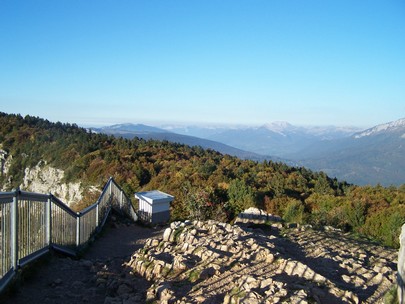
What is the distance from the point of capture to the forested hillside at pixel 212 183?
48.2ft

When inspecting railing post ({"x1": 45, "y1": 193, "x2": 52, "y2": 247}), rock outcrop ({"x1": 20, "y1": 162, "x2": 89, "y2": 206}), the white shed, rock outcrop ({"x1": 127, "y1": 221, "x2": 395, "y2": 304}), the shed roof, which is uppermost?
railing post ({"x1": 45, "y1": 193, "x2": 52, "y2": 247})

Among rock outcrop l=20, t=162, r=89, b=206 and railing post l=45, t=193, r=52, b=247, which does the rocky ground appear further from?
rock outcrop l=20, t=162, r=89, b=206

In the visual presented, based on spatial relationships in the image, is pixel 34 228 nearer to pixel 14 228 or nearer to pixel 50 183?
pixel 14 228

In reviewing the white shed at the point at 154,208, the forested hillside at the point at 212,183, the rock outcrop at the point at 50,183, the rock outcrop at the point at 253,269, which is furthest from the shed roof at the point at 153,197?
the rock outcrop at the point at 50,183

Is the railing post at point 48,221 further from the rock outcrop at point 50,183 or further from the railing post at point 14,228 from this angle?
the rock outcrop at point 50,183

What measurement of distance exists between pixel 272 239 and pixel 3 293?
19.2 ft

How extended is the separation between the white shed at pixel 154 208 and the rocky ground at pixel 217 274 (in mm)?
6218

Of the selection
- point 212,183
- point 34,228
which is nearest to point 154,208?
point 212,183

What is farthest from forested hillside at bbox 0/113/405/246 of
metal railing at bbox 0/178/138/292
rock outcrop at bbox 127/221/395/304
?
metal railing at bbox 0/178/138/292

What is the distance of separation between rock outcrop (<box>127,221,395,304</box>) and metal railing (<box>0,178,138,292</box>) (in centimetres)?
165

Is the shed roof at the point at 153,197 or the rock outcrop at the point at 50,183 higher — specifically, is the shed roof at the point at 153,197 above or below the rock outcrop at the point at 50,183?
above

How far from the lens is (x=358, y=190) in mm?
21234

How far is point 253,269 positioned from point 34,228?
3.80 metres

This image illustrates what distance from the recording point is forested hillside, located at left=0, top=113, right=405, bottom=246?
14.7 meters
